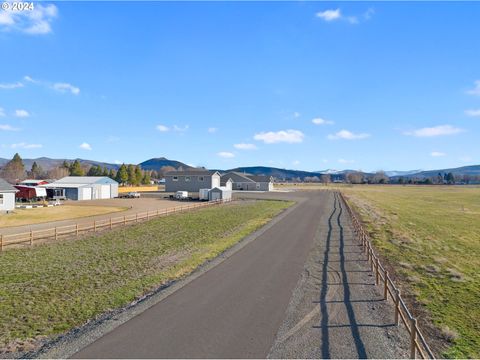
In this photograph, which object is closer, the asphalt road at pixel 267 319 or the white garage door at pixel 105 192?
the asphalt road at pixel 267 319

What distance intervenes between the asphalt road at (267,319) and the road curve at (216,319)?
0.03 m

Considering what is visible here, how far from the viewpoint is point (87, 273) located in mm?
15922

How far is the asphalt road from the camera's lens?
8.72 m

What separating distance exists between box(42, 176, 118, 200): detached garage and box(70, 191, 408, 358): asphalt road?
52124 millimetres

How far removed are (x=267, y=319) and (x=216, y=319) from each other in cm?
164

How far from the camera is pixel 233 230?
2889 cm

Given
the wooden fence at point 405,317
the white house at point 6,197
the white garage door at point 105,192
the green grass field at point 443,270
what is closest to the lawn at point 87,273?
the wooden fence at point 405,317

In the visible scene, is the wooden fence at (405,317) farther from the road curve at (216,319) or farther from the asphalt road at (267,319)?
the road curve at (216,319)

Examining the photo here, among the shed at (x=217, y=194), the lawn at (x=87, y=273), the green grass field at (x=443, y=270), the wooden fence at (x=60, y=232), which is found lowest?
the green grass field at (x=443, y=270)

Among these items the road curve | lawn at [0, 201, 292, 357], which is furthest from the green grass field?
lawn at [0, 201, 292, 357]

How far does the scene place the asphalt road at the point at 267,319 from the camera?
8.72 m

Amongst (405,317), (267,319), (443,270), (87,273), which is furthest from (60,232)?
(443,270)

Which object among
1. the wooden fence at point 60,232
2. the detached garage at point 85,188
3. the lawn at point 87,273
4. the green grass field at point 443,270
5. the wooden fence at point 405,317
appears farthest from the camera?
the detached garage at point 85,188

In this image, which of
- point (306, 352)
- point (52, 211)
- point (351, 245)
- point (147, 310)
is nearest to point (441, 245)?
point (351, 245)
